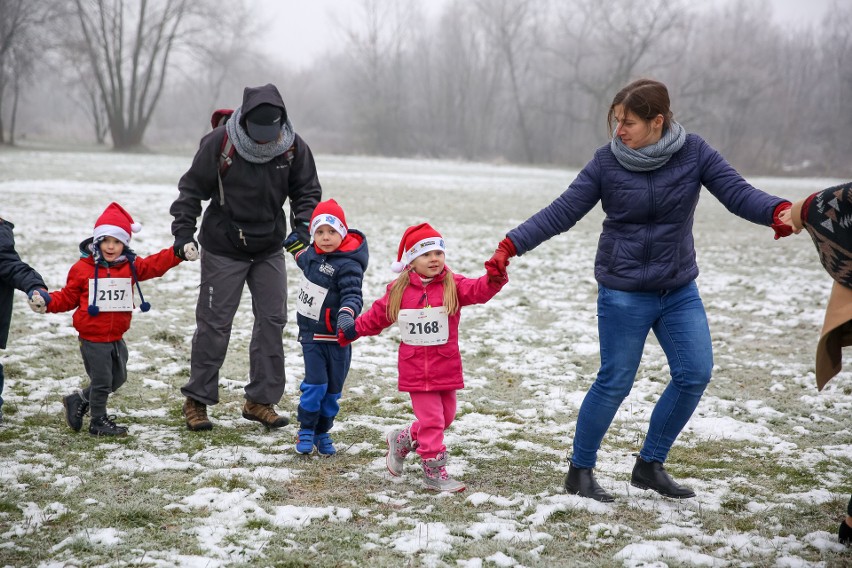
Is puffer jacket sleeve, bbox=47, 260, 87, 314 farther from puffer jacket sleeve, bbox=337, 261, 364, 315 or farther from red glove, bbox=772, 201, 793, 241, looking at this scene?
red glove, bbox=772, 201, 793, 241

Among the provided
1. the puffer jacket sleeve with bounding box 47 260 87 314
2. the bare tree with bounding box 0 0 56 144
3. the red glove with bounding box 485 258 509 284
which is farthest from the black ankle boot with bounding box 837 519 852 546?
the bare tree with bounding box 0 0 56 144

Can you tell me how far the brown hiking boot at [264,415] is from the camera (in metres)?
5.21

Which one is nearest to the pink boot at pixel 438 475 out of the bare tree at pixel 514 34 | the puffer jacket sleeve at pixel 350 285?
the puffer jacket sleeve at pixel 350 285

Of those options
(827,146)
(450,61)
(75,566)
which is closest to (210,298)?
(75,566)

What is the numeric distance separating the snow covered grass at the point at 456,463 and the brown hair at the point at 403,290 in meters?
0.96

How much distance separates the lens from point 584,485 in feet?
13.2

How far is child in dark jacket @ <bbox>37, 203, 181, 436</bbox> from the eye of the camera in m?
4.83

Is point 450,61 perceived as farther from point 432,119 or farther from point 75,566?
point 75,566

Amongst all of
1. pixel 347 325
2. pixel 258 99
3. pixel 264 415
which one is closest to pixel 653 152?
pixel 347 325

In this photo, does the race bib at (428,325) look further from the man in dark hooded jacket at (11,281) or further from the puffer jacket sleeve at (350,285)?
the man in dark hooded jacket at (11,281)

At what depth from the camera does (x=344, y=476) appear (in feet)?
14.3

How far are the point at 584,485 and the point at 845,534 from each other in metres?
1.20

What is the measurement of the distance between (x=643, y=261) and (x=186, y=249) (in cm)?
276

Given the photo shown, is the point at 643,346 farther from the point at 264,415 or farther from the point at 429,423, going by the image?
the point at 264,415
